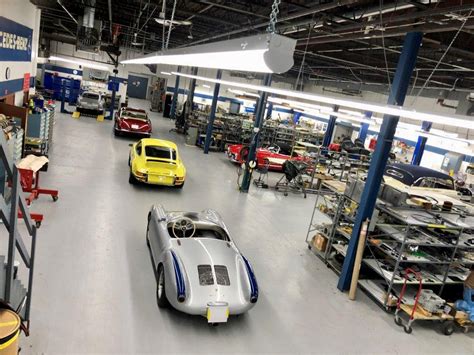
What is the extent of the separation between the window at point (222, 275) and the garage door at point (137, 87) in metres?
33.7

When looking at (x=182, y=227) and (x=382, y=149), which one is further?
(x=382, y=149)

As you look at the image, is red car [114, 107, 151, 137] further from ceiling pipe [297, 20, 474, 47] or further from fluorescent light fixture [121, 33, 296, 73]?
fluorescent light fixture [121, 33, 296, 73]

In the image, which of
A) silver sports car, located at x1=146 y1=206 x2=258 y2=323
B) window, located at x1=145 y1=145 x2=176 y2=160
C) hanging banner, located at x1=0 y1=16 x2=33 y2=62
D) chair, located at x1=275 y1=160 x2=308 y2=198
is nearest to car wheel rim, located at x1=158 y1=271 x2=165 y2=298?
silver sports car, located at x1=146 y1=206 x2=258 y2=323

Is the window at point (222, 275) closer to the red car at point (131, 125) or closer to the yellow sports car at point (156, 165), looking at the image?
the yellow sports car at point (156, 165)

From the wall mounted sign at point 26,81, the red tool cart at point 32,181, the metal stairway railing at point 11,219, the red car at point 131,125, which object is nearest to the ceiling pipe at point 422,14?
the metal stairway railing at point 11,219

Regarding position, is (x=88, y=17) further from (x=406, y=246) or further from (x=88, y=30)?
(x=406, y=246)

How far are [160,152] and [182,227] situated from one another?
4886 millimetres

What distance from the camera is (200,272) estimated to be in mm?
4969

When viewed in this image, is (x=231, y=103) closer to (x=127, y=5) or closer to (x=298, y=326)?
(x=127, y=5)

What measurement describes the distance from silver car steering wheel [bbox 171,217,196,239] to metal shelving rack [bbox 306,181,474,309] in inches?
118

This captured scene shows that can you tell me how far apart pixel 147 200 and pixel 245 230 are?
2.57 m

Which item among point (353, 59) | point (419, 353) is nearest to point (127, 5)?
point (353, 59)

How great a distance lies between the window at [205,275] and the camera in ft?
16.0

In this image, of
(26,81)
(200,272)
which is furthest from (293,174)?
(26,81)
